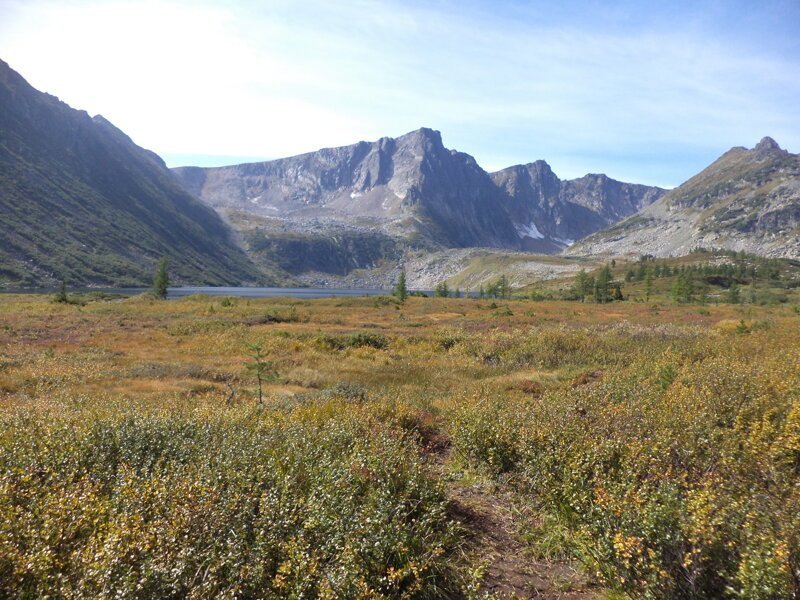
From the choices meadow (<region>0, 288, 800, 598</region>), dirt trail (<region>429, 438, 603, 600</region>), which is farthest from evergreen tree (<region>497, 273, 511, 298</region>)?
dirt trail (<region>429, 438, 603, 600</region>)

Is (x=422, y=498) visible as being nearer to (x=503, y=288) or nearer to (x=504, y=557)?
(x=504, y=557)

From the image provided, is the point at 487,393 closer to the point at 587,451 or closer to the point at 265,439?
the point at 587,451

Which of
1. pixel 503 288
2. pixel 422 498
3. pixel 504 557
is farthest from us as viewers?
pixel 503 288

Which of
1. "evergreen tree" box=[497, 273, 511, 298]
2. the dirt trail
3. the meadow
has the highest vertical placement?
the meadow

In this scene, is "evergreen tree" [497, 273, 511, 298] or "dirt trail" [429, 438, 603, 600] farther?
"evergreen tree" [497, 273, 511, 298]

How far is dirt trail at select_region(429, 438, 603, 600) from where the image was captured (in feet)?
15.6

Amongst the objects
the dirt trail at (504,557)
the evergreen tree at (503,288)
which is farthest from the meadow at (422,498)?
the evergreen tree at (503,288)

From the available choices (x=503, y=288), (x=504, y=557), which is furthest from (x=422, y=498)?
(x=503, y=288)

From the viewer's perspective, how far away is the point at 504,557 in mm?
5438

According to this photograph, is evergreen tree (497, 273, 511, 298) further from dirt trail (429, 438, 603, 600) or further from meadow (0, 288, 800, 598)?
dirt trail (429, 438, 603, 600)

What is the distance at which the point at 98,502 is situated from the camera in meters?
4.74

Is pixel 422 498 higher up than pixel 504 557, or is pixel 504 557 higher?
pixel 422 498

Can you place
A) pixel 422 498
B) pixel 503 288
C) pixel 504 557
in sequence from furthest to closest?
pixel 503 288, pixel 422 498, pixel 504 557

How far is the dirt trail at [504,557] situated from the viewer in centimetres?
477
